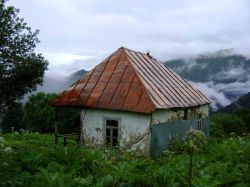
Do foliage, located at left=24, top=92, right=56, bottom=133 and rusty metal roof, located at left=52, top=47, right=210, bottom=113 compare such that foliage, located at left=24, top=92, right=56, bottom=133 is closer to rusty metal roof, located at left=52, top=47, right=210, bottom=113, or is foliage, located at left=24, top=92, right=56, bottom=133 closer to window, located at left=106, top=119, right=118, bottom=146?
rusty metal roof, located at left=52, top=47, right=210, bottom=113

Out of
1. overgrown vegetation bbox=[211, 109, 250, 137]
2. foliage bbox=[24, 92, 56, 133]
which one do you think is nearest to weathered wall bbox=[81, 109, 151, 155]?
foliage bbox=[24, 92, 56, 133]

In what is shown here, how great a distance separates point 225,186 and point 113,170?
1.97 m

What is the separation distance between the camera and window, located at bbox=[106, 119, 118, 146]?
18261mm

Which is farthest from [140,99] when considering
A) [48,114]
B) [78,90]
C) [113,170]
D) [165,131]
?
[48,114]

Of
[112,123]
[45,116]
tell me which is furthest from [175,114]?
[45,116]

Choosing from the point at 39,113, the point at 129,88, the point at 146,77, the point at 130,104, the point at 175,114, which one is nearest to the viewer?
the point at 130,104

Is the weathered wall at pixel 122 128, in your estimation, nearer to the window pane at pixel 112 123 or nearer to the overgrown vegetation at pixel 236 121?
the window pane at pixel 112 123

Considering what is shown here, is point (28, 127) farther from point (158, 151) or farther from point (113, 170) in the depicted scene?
point (113, 170)

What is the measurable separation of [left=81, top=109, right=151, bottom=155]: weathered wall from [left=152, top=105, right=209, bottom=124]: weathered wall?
0.63m

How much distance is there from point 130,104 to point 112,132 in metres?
1.73

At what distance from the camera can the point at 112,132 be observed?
18.4m

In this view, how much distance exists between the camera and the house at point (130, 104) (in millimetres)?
17281

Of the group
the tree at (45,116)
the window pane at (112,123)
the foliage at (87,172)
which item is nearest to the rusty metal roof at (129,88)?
the window pane at (112,123)

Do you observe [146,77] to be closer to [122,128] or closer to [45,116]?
[122,128]
